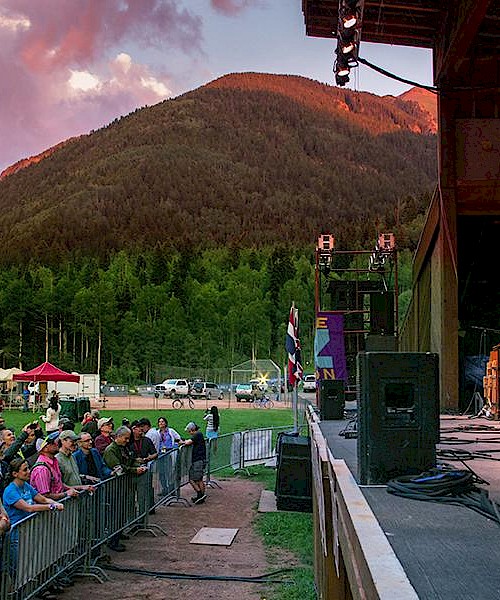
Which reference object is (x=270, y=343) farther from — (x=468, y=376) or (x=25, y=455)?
(x=25, y=455)

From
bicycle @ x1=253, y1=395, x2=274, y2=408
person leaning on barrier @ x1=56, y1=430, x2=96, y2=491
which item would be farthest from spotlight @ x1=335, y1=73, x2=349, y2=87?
bicycle @ x1=253, y1=395, x2=274, y2=408

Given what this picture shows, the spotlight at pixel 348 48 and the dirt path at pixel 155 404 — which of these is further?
the dirt path at pixel 155 404

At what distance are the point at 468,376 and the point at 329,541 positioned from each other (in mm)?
12369

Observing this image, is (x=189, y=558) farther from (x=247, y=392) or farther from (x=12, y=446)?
(x=247, y=392)

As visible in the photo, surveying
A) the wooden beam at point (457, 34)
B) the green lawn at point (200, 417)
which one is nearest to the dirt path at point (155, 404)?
the green lawn at point (200, 417)

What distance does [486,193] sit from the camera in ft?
55.5

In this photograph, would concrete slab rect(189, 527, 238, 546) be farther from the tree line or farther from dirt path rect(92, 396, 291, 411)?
the tree line

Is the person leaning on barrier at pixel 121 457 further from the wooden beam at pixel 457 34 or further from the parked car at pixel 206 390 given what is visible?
the parked car at pixel 206 390

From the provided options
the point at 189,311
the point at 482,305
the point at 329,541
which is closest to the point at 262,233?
the point at 189,311

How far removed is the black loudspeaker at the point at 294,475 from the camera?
13453 mm

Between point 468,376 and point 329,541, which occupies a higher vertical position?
point 468,376

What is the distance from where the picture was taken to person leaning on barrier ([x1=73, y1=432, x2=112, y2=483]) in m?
9.80

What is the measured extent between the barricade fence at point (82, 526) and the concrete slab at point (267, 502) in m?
1.56

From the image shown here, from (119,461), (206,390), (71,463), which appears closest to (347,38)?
(119,461)
